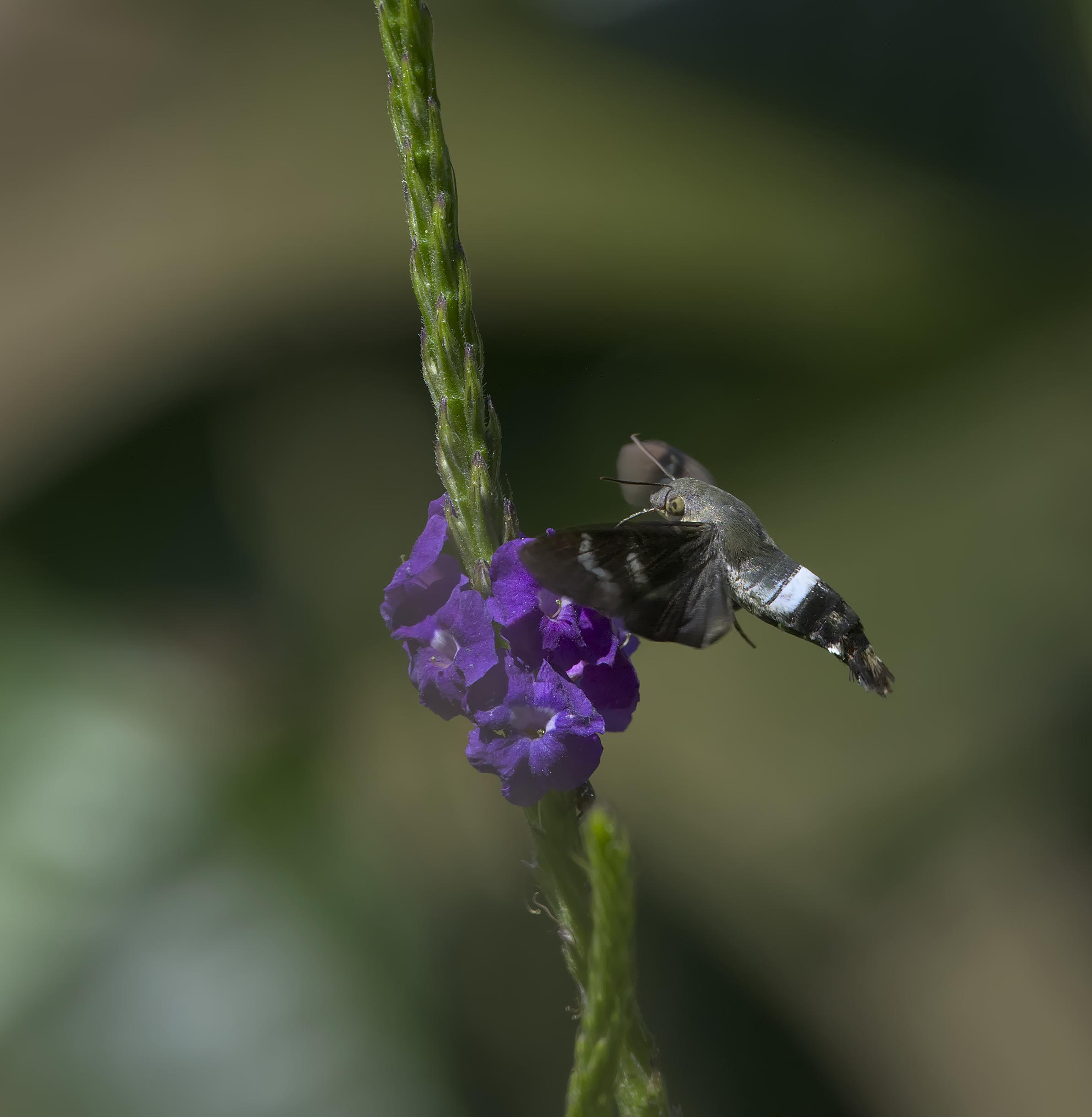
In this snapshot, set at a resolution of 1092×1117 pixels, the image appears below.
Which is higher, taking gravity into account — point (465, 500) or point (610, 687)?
point (465, 500)

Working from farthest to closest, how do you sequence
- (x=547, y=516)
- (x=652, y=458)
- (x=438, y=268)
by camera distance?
1. (x=547, y=516)
2. (x=652, y=458)
3. (x=438, y=268)

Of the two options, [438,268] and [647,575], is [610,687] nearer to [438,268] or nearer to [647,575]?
[647,575]

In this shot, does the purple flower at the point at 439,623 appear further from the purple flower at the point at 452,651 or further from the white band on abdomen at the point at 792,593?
the white band on abdomen at the point at 792,593

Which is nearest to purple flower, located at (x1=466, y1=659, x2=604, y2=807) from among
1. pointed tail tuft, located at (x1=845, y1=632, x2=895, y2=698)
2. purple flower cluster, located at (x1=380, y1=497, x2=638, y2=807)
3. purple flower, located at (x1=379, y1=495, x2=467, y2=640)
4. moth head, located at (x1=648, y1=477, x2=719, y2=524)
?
purple flower cluster, located at (x1=380, y1=497, x2=638, y2=807)

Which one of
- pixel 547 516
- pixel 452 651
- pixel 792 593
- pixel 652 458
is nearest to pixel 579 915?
pixel 452 651

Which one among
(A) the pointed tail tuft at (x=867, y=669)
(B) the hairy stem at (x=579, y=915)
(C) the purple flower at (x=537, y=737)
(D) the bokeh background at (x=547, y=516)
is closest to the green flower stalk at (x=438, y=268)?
(C) the purple flower at (x=537, y=737)

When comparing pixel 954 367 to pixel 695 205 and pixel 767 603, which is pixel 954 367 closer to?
pixel 695 205
